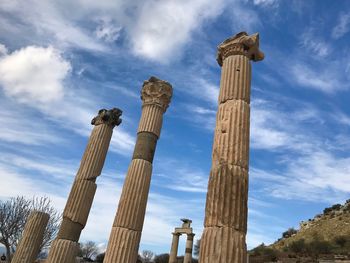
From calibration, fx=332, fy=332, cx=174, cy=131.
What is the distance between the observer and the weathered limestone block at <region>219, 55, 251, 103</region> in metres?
8.22

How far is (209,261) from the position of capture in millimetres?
6277

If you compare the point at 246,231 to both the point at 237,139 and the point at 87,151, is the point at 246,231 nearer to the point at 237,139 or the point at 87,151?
the point at 237,139

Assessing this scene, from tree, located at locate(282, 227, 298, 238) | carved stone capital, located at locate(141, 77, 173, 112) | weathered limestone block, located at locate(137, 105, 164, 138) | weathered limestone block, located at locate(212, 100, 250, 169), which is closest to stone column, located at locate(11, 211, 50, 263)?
weathered limestone block, located at locate(137, 105, 164, 138)

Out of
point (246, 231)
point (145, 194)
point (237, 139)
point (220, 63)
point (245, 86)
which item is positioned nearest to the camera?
point (246, 231)

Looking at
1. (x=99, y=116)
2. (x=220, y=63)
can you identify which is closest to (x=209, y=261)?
(x=220, y=63)

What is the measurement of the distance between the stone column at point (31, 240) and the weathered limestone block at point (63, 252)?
2.43 meters

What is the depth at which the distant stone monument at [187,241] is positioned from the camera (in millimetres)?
28500

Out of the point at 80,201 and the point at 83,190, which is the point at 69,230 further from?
the point at 83,190

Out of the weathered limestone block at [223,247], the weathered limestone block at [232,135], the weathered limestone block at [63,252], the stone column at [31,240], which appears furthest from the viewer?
the stone column at [31,240]

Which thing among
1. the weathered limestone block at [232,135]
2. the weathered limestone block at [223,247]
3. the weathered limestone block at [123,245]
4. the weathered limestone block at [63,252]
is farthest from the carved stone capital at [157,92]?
the weathered limestone block at [223,247]

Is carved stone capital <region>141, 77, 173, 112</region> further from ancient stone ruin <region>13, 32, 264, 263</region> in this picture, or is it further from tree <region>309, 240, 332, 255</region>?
tree <region>309, 240, 332, 255</region>

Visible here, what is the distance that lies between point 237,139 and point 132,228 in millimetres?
4638

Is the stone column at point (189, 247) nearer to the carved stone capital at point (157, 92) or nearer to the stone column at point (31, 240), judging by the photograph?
the stone column at point (31, 240)

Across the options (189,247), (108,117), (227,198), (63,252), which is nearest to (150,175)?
(108,117)
